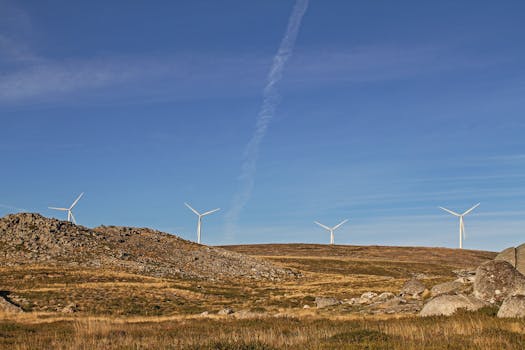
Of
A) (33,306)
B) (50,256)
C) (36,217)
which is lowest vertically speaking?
(33,306)

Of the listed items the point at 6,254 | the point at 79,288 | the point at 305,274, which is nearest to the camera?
the point at 79,288

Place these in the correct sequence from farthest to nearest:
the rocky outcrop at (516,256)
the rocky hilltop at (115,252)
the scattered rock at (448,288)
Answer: the rocky hilltop at (115,252), the rocky outcrop at (516,256), the scattered rock at (448,288)

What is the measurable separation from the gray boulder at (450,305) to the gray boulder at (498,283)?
2345 millimetres

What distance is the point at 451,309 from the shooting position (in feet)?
98.9

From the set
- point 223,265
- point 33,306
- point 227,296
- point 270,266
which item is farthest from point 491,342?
point 270,266

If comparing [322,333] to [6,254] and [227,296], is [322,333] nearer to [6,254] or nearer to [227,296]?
[227,296]

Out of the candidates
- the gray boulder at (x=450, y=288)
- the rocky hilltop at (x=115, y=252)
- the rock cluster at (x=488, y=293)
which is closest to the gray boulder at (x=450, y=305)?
the rock cluster at (x=488, y=293)

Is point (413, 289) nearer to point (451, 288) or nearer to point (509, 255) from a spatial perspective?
point (451, 288)

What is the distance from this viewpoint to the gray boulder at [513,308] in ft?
83.7

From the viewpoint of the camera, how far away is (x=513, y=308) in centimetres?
2580

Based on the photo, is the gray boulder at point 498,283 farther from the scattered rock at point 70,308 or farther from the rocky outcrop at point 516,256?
the scattered rock at point 70,308

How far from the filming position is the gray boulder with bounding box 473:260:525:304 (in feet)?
107

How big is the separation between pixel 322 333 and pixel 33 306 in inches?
1391

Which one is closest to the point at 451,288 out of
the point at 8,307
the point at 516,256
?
the point at 516,256
